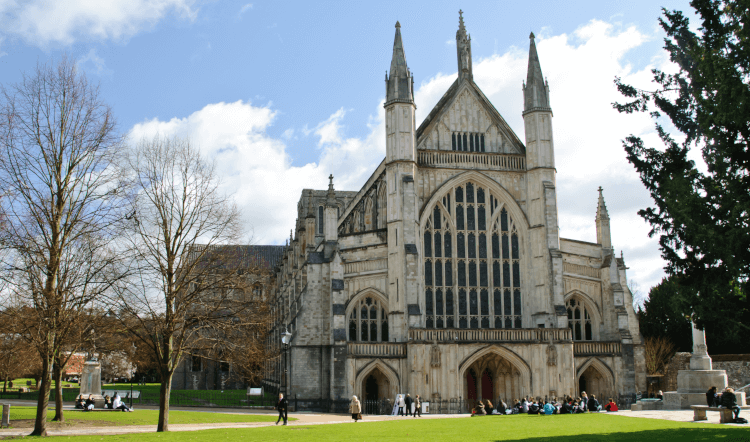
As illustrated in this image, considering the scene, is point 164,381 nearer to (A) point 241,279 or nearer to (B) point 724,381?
(A) point 241,279

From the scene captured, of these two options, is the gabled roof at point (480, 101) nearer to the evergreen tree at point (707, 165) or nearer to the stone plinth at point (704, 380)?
the stone plinth at point (704, 380)

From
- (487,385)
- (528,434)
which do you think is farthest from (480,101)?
(528,434)

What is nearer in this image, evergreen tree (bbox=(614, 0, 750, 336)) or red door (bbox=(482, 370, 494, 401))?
evergreen tree (bbox=(614, 0, 750, 336))

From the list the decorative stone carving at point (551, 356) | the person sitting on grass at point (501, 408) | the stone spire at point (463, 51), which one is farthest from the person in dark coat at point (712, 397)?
the stone spire at point (463, 51)

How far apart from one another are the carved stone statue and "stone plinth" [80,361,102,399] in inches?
659

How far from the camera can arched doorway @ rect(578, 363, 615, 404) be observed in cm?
3697

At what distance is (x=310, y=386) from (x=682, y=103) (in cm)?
2598

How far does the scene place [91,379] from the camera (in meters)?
34.1

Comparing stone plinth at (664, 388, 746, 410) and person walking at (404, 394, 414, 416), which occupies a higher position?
stone plinth at (664, 388, 746, 410)

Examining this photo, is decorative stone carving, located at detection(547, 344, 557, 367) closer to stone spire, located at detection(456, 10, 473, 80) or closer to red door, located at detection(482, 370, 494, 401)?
red door, located at detection(482, 370, 494, 401)

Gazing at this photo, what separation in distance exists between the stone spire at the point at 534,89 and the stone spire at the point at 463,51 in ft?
11.9

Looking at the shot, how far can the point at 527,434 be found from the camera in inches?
700

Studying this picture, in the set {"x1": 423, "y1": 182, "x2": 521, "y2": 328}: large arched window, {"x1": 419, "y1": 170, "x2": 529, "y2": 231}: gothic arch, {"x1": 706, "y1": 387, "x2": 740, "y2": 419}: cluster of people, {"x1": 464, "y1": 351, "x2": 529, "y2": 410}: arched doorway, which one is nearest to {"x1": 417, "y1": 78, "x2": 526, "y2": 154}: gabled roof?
{"x1": 419, "y1": 170, "x2": 529, "y2": 231}: gothic arch

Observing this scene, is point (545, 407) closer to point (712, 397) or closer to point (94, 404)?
point (712, 397)
